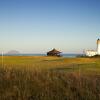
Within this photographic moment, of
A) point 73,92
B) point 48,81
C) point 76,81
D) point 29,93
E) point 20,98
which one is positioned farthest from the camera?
point 76,81

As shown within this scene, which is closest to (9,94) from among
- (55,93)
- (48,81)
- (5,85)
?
(5,85)

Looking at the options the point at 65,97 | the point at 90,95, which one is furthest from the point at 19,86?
the point at 90,95

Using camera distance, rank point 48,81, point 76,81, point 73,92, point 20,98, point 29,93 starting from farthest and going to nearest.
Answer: point 76,81
point 48,81
point 73,92
point 29,93
point 20,98

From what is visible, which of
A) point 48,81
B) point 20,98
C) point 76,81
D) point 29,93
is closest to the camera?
point 20,98

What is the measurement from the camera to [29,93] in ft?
28.7

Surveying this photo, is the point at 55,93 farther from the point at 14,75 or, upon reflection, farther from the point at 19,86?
the point at 14,75

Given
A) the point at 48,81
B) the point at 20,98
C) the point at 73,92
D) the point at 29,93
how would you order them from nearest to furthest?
the point at 20,98
the point at 29,93
the point at 73,92
the point at 48,81

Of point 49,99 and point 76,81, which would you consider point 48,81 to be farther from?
point 49,99

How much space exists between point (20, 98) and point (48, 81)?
266 centimetres

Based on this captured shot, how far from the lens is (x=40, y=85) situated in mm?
9883

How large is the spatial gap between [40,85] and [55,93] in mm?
1040

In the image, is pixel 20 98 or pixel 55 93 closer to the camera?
pixel 20 98

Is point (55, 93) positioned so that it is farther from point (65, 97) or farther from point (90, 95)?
point (90, 95)

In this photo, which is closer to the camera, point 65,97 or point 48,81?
point 65,97
